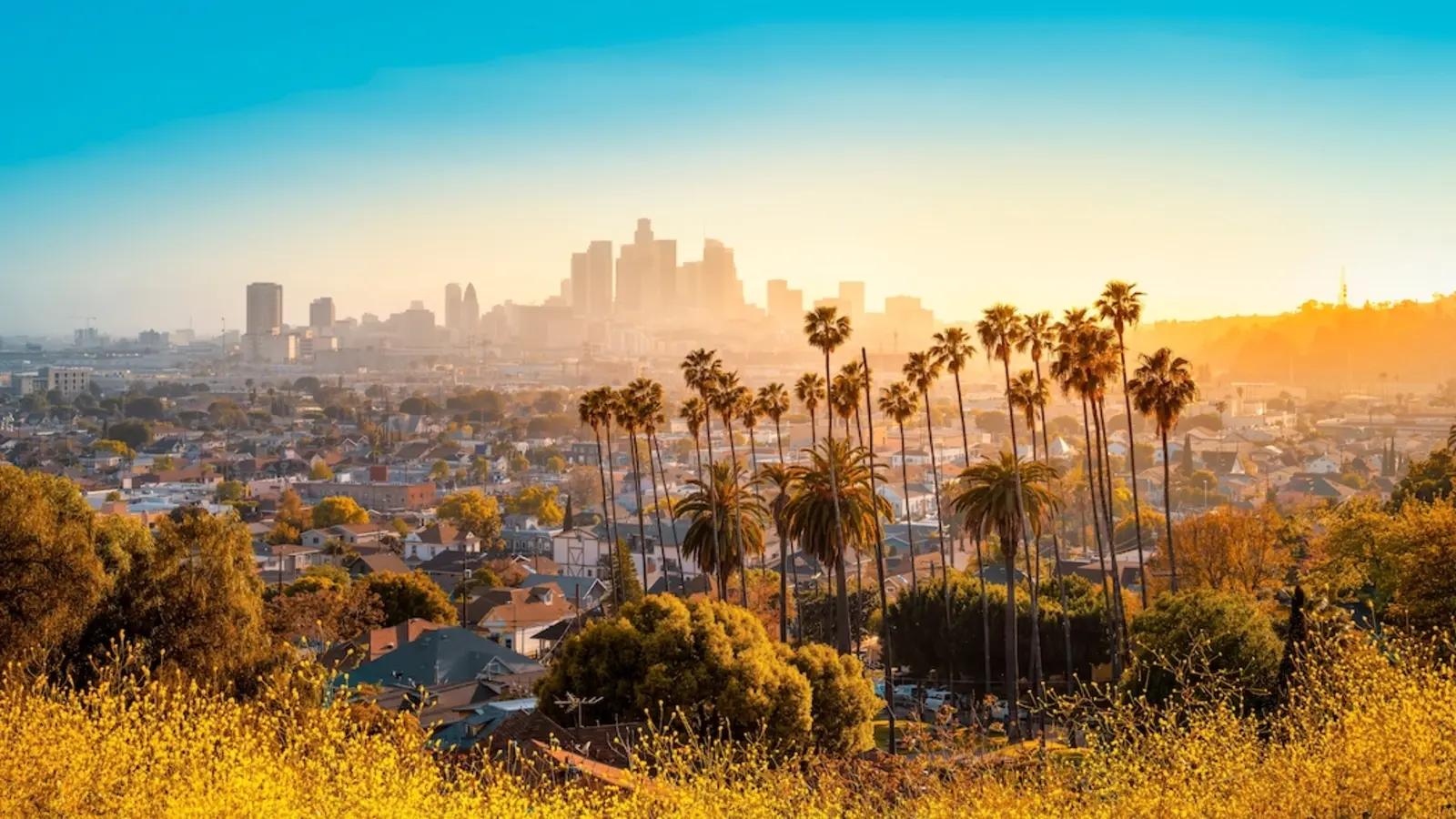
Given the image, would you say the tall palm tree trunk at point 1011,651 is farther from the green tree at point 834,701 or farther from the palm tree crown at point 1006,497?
the green tree at point 834,701

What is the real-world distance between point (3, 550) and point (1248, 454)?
4708 inches

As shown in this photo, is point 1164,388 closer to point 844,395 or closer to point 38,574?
point 844,395

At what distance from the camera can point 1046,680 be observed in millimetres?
32719

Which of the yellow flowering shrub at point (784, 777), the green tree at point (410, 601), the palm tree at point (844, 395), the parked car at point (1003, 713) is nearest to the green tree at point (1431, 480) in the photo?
the parked car at point (1003, 713)

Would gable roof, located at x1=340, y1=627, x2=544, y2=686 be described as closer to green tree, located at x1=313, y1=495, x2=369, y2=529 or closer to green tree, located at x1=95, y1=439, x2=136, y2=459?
green tree, located at x1=313, y1=495, x2=369, y2=529

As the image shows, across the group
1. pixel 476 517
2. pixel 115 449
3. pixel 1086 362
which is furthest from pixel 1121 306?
pixel 115 449

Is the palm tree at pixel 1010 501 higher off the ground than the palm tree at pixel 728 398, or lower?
lower

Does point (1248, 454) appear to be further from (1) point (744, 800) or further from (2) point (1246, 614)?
(1) point (744, 800)

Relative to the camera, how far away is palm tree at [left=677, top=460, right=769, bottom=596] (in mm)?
29953

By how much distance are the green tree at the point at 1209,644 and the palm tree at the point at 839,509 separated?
636cm

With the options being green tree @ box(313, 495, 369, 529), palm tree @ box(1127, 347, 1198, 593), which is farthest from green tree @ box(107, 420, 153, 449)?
palm tree @ box(1127, 347, 1198, 593)

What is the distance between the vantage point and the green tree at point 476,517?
243ft

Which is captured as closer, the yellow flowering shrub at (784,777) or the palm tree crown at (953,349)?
the yellow flowering shrub at (784,777)

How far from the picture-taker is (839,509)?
89.0 ft
